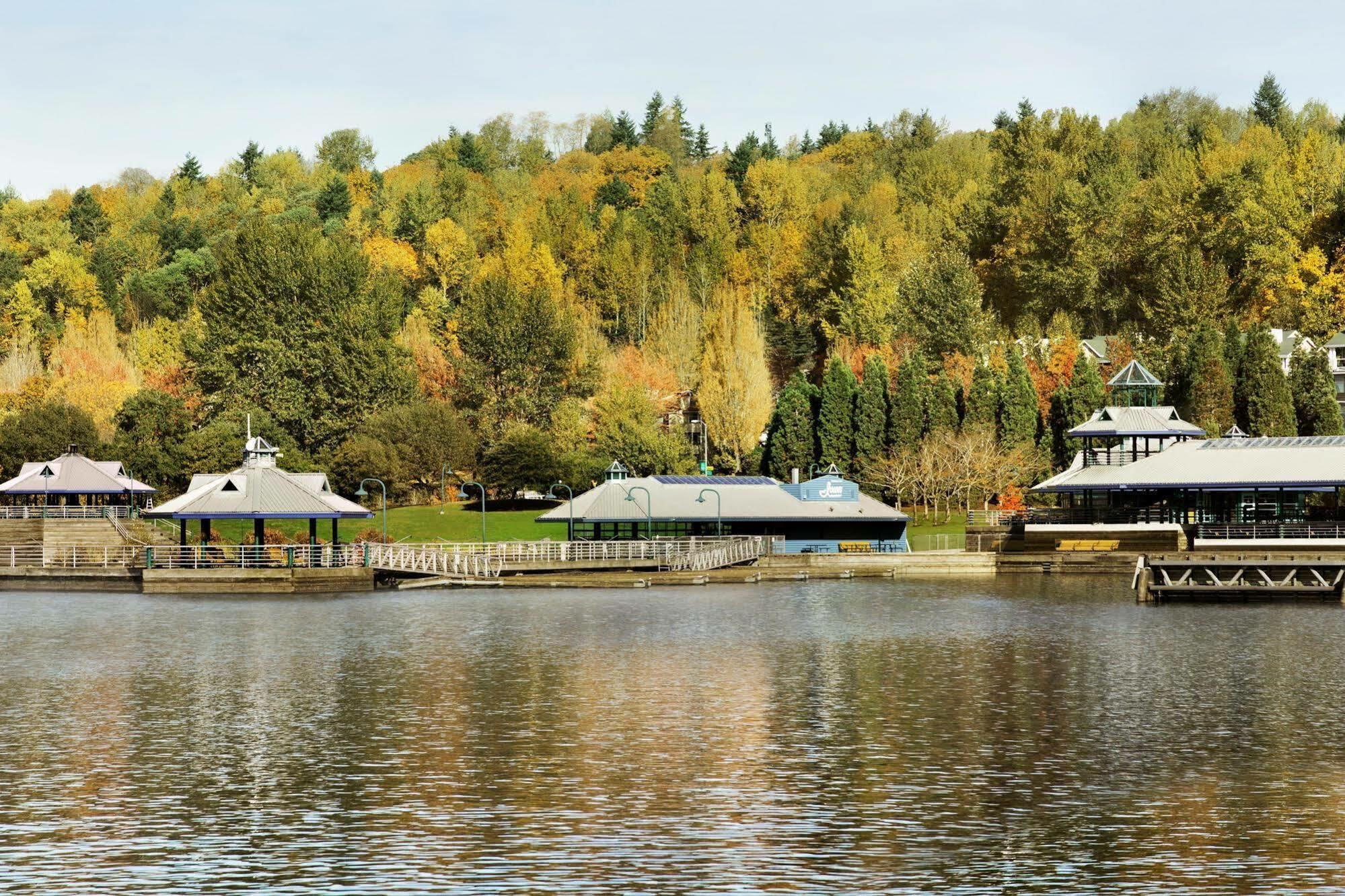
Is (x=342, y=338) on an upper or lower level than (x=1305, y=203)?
lower

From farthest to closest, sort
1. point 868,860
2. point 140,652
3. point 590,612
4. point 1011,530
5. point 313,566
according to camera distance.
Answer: point 1011,530, point 313,566, point 590,612, point 140,652, point 868,860

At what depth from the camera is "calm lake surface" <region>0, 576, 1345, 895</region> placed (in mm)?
27203

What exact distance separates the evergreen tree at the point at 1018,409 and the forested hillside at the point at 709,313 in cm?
18

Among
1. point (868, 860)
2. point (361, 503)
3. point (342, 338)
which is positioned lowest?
point (868, 860)

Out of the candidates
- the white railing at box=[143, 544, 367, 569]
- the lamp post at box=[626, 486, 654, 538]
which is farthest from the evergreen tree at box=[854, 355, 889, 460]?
the white railing at box=[143, 544, 367, 569]

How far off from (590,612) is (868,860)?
160 ft

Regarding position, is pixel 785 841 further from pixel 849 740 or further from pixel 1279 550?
pixel 1279 550

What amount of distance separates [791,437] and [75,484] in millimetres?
51410

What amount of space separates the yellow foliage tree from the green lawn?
736 inches

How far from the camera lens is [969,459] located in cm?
11900

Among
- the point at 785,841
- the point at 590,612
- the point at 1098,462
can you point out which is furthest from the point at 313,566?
the point at 785,841

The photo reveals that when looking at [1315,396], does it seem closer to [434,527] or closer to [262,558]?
[434,527]

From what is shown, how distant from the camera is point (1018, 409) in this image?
12406 centimetres

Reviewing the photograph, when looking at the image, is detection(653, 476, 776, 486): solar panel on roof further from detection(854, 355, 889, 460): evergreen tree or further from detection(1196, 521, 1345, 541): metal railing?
detection(1196, 521, 1345, 541): metal railing
